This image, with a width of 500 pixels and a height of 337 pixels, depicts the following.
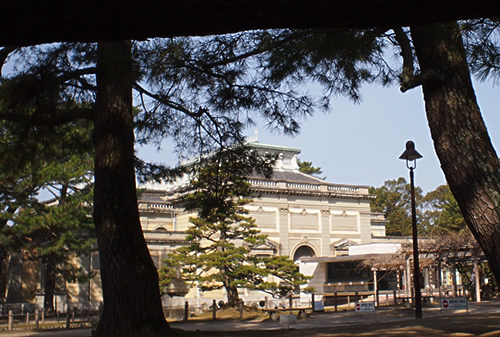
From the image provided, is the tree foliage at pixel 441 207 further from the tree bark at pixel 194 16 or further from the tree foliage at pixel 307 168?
the tree bark at pixel 194 16

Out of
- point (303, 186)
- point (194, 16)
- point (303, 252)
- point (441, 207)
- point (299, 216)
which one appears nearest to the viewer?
point (194, 16)

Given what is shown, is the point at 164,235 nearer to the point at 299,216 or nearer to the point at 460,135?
the point at 299,216

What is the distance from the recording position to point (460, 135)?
6.34 meters

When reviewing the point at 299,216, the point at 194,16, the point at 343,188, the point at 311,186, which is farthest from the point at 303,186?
the point at 194,16

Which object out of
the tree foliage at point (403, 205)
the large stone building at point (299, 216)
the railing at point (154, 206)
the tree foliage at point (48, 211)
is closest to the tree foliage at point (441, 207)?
the tree foliage at point (403, 205)

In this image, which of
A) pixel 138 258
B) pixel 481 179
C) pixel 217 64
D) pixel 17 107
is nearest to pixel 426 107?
pixel 481 179

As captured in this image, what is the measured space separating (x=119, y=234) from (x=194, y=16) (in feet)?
22.3

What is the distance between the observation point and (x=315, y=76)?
866 centimetres

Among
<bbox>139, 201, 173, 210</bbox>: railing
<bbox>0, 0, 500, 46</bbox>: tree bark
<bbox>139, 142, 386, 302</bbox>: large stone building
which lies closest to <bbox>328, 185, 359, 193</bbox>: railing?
<bbox>139, 142, 386, 302</bbox>: large stone building

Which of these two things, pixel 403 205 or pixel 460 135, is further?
pixel 403 205

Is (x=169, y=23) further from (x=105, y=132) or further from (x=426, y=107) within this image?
(x=105, y=132)

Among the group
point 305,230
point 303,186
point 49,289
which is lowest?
point 49,289

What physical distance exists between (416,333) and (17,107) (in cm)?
699

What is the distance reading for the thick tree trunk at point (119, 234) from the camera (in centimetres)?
919
